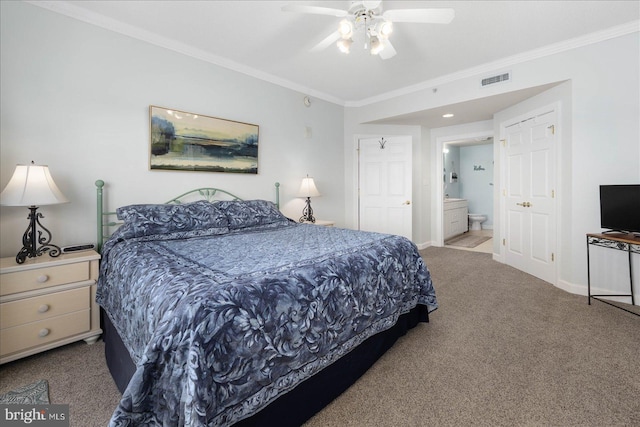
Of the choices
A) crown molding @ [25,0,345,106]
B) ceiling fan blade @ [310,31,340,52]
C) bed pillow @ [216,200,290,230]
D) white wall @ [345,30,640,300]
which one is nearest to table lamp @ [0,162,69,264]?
bed pillow @ [216,200,290,230]

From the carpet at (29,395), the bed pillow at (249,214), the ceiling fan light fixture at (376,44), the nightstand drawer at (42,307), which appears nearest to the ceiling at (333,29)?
the ceiling fan light fixture at (376,44)

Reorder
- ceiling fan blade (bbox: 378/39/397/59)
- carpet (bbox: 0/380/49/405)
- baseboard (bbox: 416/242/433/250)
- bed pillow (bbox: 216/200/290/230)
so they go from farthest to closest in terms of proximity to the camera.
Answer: baseboard (bbox: 416/242/433/250) → bed pillow (bbox: 216/200/290/230) → ceiling fan blade (bbox: 378/39/397/59) → carpet (bbox: 0/380/49/405)

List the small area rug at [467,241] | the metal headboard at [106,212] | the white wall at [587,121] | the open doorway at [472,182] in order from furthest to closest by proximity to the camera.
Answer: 1. the open doorway at [472,182]
2. the small area rug at [467,241]
3. the white wall at [587,121]
4. the metal headboard at [106,212]

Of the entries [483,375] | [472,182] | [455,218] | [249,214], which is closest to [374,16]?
[249,214]

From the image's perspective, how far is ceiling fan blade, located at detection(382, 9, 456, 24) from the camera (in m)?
1.93

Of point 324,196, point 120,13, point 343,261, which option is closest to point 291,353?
point 343,261

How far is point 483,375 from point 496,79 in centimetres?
340

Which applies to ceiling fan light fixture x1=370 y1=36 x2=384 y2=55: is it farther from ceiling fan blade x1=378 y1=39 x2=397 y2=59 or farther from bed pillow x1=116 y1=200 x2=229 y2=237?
bed pillow x1=116 y1=200 x2=229 y2=237

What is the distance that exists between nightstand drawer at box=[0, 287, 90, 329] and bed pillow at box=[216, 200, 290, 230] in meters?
1.24

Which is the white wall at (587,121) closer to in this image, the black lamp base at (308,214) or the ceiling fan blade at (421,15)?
the ceiling fan blade at (421,15)

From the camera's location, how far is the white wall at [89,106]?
221 cm

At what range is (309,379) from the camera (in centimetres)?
143

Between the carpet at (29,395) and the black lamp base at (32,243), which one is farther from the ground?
the black lamp base at (32,243)

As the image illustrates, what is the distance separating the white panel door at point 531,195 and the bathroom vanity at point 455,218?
189cm
